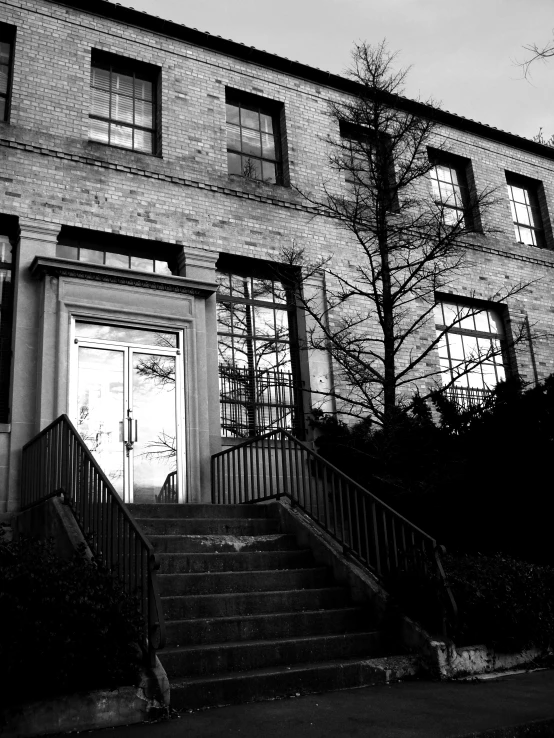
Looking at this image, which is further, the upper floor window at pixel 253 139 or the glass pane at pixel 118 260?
the upper floor window at pixel 253 139

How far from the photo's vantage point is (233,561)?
7816 millimetres

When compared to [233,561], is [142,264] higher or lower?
higher

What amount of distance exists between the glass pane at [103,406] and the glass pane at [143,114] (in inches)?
175

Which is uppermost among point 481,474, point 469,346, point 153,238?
point 153,238

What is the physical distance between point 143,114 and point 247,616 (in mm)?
9160

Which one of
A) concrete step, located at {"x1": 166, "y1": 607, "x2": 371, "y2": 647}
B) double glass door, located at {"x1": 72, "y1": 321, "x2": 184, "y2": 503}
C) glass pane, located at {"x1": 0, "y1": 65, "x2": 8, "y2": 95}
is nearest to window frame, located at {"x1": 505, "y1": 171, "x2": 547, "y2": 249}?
Answer: double glass door, located at {"x1": 72, "y1": 321, "x2": 184, "y2": 503}

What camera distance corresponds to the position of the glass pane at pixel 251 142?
13.5m

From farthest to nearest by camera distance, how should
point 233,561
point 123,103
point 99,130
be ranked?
point 123,103, point 99,130, point 233,561

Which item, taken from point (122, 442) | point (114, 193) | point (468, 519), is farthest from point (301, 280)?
point (468, 519)

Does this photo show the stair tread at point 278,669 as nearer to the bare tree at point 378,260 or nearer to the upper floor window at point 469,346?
the bare tree at point 378,260

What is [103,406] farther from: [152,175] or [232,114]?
[232,114]

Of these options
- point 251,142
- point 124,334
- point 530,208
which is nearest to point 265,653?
point 124,334

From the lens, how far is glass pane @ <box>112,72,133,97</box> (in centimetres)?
1253

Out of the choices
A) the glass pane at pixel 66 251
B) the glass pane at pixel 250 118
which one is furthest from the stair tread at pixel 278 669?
the glass pane at pixel 250 118
